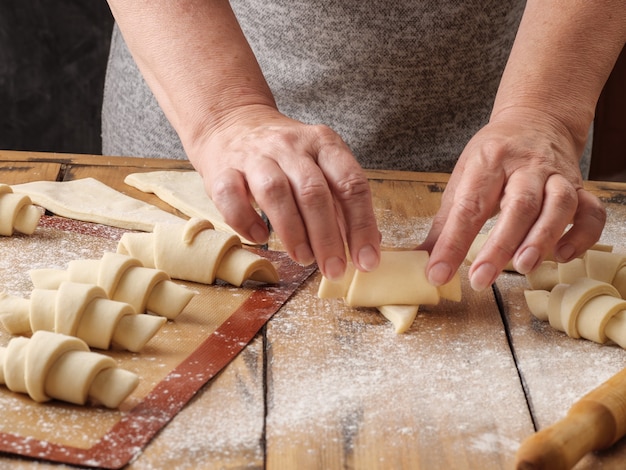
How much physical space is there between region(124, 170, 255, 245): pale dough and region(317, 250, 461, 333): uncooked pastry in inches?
13.2

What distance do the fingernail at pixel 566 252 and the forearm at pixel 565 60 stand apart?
0.23m

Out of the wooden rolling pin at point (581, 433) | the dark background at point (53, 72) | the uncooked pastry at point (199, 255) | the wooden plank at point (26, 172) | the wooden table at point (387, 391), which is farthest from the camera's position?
the dark background at point (53, 72)

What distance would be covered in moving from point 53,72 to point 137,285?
234cm

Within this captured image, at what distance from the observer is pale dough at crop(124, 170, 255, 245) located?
5.40 feet

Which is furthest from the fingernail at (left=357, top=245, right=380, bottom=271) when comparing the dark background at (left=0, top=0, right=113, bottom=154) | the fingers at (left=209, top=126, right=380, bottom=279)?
the dark background at (left=0, top=0, right=113, bottom=154)

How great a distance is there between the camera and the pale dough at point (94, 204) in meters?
1.61

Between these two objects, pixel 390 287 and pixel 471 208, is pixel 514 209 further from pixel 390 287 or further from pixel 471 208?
pixel 390 287

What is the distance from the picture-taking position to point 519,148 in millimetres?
1355

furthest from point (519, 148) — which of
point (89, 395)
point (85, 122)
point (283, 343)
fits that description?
point (85, 122)

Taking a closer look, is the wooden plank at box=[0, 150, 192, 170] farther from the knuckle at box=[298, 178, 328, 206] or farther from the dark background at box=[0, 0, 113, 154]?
the dark background at box=[0, 0, 113, 154]

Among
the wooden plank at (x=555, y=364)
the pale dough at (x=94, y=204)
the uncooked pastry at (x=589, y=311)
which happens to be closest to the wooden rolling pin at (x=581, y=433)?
the wooden plank at (x=555, y=364)

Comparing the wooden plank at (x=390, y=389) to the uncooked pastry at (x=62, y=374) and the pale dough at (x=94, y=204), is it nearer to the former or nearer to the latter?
the uncooked pastry at (x=62, y=374)

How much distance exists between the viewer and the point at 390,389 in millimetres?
1129

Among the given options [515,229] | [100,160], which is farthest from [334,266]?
[100,160]
